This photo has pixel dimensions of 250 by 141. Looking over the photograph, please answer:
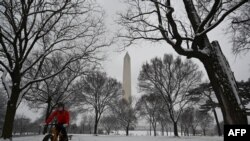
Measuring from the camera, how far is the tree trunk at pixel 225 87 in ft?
19.3

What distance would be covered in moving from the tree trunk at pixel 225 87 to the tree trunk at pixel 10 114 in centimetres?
1030

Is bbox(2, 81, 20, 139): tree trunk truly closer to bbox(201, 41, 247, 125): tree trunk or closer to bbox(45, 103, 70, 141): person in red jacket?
bbox(45, 103, 70, 141): person in red jacket

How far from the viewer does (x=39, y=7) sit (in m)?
12.1

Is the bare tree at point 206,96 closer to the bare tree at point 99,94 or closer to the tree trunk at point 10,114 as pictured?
the bare tree at point 99,94

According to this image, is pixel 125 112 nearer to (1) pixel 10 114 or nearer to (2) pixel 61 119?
(1) pixel 10 114

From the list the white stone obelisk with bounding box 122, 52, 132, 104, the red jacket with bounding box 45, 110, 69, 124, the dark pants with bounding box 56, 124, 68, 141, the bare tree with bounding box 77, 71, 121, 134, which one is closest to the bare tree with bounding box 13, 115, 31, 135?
the white stone obelisk with bounding box 122, 52, 132, 104

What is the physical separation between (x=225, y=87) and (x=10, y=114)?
1092cm

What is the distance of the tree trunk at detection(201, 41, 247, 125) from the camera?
588 centimetres

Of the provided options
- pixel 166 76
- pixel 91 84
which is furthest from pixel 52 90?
pixel 166 76

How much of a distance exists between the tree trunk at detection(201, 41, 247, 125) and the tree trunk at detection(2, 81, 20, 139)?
10.3 metres

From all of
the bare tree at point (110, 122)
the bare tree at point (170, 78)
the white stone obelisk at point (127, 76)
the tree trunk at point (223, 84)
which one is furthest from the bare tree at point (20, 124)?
the tree trunk at point (223, 84)

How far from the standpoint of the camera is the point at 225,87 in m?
6.16

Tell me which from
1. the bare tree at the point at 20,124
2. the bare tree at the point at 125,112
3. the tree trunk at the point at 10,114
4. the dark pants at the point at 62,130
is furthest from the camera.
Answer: the bare tree at the point at 20,124

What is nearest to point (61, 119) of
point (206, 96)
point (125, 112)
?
point (206, 96)
